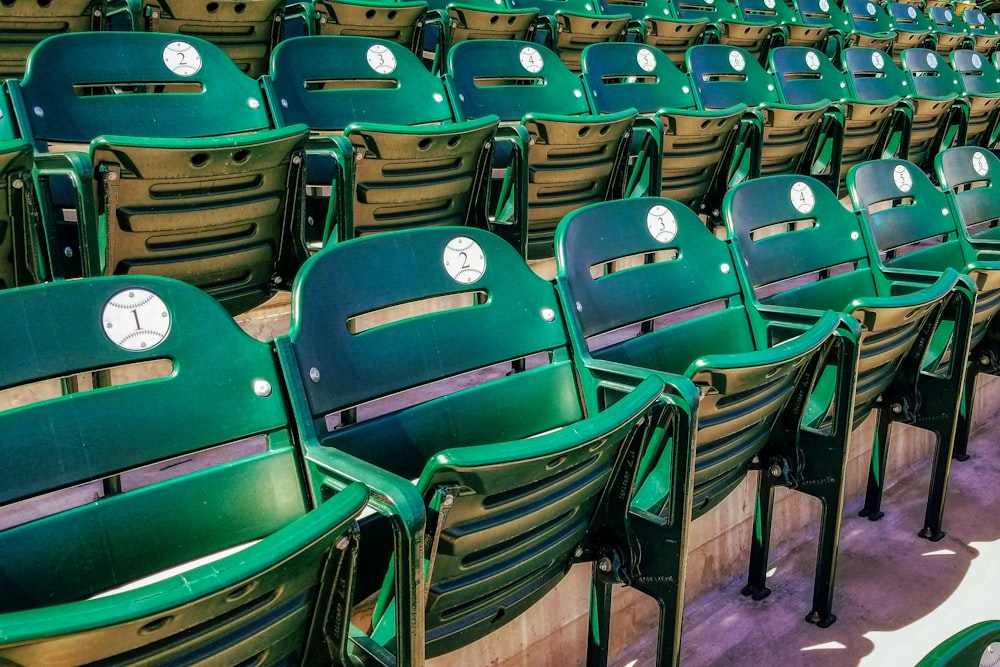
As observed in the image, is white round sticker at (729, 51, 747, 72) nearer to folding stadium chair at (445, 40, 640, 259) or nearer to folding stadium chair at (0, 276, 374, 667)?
folding stadium chair at (445, 40, 640, 259)

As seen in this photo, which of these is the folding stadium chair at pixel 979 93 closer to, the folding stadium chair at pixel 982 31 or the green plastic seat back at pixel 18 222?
the folding stadium chair at pixel 982 31

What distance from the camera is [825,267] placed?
2.15 metres

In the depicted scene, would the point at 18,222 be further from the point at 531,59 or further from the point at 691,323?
the point at 531,59

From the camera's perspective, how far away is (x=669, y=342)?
171 cm

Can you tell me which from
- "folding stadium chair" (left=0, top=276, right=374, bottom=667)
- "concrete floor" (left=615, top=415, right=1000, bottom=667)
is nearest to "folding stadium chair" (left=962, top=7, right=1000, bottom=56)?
"concrete floor" (left=615, top=415, right=1000, bottom=667)

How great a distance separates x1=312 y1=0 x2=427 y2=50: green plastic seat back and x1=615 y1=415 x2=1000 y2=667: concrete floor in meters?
1.92

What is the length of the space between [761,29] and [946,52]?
7.08 ft

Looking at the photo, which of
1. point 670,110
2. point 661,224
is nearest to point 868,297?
point 661,224

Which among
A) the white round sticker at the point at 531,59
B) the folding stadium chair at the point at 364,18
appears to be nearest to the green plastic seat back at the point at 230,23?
the folding stadium chair at the point at 364,18

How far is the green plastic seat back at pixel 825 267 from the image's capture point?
5.75 ft

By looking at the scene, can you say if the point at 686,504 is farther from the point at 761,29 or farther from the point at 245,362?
the point at 761,29

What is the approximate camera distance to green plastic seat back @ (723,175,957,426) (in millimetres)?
1752

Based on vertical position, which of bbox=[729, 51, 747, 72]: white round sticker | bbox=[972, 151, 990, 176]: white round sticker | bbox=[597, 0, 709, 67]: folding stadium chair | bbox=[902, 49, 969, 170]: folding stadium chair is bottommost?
bbox=[972, 151, 990, 176]: white round sticker

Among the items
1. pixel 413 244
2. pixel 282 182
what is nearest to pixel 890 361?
pixel 413 244
